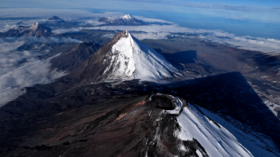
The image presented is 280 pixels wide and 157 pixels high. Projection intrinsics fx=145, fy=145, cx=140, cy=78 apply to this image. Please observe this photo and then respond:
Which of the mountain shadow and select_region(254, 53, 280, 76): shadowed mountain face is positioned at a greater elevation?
select_region(254, 53, 280, 76): shadowed mountain face

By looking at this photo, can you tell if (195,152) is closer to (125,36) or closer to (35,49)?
(125,36)

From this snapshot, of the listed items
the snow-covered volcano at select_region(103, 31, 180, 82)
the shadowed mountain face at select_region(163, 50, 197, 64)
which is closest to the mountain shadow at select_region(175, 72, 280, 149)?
the snow-covered volcano at select_region(103, 31, 180, 82)

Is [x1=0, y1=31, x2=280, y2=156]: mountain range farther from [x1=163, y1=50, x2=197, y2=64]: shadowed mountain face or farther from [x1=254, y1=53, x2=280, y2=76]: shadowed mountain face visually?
[x1=163, y1=50, x2=197, y2=64]: shadowed mountain face

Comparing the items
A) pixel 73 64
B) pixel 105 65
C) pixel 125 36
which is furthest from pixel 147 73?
pixel 73 64

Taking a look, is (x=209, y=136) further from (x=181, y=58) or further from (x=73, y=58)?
(x=181, y=58)

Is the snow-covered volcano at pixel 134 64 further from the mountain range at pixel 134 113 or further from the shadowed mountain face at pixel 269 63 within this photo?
the shadowed mountain face at pixel 269 63

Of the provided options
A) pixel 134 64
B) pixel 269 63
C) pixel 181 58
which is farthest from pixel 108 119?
pixel 269 63
